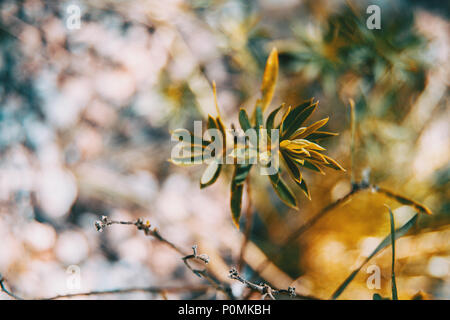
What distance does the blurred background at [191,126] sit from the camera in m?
0.69

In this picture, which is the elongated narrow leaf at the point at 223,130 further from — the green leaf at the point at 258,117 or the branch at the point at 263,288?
the branch at the point at 263,288

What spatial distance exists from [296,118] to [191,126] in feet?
1.96

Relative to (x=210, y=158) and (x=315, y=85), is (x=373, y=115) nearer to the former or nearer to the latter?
(x=315, y=85)

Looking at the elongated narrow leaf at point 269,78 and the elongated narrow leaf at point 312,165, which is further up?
the elongated narrow leaf at point 269,78

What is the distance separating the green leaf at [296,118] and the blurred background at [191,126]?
0.39 meters

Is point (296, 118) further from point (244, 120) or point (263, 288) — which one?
point (263, 288)

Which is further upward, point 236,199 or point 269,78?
point 269,78

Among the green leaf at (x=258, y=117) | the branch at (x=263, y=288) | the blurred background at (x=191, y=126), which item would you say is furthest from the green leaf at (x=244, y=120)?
the blurred background at (x=191, y=126)

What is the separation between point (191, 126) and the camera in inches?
A: 35.5

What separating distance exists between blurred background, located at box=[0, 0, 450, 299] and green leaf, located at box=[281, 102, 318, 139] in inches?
15.2

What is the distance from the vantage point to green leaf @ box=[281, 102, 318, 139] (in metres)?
0.34

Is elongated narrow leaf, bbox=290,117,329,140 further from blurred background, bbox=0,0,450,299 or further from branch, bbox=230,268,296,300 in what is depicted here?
blurred background, bbox=0,0,450,299

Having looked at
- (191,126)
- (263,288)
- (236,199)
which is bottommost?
(263,288)

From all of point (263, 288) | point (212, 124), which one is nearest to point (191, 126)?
point (212, 124)
